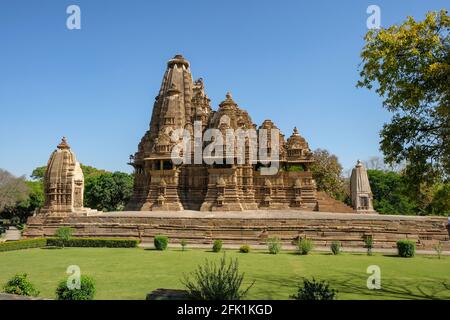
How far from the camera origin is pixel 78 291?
8461 mm

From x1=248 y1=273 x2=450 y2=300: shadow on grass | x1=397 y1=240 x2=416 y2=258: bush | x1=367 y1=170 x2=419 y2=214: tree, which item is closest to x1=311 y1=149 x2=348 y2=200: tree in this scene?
x1=367 y1=170 x2=419 y2=214: tree

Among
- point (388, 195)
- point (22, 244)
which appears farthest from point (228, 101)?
point (388, 195)

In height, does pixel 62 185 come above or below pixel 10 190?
above

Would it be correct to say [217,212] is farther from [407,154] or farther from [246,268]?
[407,154]

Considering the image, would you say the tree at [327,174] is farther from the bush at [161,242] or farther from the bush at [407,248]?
the bush at [161,242]

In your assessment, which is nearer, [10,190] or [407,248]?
[407,248]

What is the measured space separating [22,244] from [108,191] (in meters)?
27.5

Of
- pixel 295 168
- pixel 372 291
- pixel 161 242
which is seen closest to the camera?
pixel 372 291

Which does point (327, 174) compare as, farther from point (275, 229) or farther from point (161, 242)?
point (161, 242)

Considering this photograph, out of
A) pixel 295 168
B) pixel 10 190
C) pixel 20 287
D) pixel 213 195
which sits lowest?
pixel 20 287

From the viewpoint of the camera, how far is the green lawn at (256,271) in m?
10.5

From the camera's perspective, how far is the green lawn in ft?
34.3

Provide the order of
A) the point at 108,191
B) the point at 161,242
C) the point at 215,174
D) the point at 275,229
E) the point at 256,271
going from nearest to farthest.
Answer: the point at 256,271 → the point at 161,242 → the point at 275,229 → the point at 215,174 → the point at 108,191

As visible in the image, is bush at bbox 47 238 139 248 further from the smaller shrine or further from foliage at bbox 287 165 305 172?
the smaller shrine
